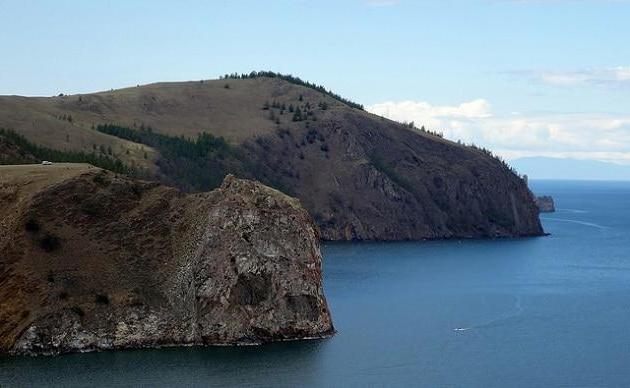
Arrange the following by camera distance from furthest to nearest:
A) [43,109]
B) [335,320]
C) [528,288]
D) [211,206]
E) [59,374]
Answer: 1. [43,109]
2. [528,288]
3. [335,320]
4. [211,206]
5. [59,374]

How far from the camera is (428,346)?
9388 centimetres

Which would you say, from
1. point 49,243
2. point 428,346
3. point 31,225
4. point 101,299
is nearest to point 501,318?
point 428,346

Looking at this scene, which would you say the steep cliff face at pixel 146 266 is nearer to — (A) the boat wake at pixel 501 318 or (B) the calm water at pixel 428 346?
(B) the calm water at pixel 428 346

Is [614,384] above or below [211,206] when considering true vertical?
below

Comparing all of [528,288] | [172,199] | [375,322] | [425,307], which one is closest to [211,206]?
[172,199]

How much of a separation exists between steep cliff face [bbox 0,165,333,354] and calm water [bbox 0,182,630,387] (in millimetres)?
2468

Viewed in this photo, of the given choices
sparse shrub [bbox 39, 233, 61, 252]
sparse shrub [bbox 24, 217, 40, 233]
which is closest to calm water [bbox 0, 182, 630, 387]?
sparse shrub [bbox 39, 233, 61, 252]

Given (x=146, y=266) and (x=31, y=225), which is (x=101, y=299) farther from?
(x=31, y=225)

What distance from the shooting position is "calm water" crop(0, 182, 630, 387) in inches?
3162

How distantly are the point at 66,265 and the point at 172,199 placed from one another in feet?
44.0

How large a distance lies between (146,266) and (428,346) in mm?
27403

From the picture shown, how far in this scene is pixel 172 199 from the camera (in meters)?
100

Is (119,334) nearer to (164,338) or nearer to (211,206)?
(164,338)

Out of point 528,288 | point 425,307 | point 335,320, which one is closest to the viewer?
point 335,320
